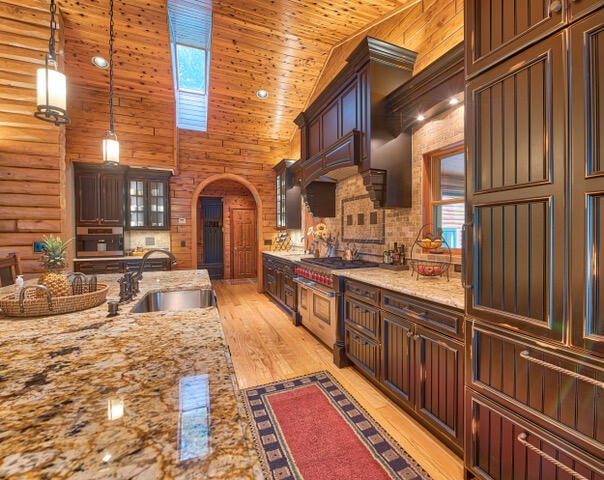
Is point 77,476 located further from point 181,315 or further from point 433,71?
point 433,71

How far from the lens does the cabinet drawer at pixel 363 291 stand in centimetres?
234

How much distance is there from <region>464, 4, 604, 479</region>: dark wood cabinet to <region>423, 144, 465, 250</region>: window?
115 cm

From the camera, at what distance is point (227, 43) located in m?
4.21

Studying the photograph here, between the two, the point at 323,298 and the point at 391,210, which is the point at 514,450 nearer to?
the point at 323,298

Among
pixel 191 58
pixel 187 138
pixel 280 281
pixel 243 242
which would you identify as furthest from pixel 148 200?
pixel 243 242

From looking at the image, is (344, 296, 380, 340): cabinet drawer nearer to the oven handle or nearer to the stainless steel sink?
the oven handle

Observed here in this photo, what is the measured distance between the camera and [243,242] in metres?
8.57

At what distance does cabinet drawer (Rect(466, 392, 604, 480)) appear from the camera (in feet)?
3.56

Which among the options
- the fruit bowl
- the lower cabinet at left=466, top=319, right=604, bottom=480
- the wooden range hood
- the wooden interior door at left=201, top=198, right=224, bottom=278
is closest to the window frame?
the wooden range hood

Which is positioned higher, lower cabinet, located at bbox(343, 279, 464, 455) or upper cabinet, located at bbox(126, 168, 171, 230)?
upper cabinet, located at bbox(126, 168, 171, 230)


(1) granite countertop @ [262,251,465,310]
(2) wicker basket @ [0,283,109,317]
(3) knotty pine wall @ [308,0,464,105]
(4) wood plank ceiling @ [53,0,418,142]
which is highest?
(4) wood plank ceiling @ [53,0,418,142]

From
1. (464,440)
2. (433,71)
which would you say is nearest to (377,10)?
(433,71)

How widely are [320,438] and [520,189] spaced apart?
1892mm

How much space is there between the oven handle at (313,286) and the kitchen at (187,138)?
770 mm
